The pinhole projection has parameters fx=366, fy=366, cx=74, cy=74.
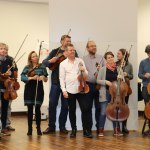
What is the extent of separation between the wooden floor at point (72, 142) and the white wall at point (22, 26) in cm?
378

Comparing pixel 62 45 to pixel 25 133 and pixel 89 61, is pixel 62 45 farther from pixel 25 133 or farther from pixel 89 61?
Result: pixel 25 133

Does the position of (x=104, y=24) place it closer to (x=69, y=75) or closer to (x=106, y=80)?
(x=106, y=80)

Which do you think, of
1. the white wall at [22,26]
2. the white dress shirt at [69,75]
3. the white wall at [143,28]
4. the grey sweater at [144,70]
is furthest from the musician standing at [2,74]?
the white wall at [143,28]

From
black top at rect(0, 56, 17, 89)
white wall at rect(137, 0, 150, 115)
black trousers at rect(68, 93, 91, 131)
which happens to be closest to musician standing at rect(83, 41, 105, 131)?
black trousers at rect(68, 93, 91, 131)

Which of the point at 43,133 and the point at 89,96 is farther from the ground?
the point at 89,96

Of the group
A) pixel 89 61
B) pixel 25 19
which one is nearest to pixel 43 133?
pixel 89 61

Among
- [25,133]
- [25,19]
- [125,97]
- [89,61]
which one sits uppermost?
[25,19]

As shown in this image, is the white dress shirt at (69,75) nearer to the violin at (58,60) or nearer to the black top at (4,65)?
the violin at (58,60)

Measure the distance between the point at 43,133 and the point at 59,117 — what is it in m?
0.40

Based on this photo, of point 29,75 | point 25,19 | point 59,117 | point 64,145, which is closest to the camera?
point 64,145

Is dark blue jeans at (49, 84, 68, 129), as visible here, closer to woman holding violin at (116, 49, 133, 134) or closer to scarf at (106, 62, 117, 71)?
scarf at (106, 62, 117, 71)

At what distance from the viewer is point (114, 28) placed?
6.35m

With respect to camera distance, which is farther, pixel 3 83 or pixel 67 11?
pixel 67 11

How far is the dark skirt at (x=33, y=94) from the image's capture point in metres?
5.63
